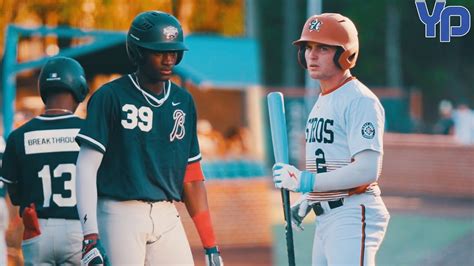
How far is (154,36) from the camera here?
5.98 metres

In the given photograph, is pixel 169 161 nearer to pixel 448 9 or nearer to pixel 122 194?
pixel 122 194

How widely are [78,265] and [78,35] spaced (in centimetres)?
794

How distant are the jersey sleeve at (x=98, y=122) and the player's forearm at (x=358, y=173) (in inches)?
42.2

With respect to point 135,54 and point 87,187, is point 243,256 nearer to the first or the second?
point 135,54

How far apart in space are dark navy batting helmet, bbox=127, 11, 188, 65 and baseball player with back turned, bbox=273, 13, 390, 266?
0.65 meters

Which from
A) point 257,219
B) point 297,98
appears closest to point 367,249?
point 257,219

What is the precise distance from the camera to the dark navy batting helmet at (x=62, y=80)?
725cm

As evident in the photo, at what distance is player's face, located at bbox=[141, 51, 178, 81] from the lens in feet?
19.5

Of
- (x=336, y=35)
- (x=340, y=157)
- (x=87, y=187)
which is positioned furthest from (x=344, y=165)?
(x=87, y=187)

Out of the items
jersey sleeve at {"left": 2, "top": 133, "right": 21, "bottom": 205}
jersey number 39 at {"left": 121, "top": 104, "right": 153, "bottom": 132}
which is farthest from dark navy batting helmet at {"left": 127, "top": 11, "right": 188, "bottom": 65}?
jersey sleeve at {"left": 2, "top": 133, "right": 21, "bottom": 205}

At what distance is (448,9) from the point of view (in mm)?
8227

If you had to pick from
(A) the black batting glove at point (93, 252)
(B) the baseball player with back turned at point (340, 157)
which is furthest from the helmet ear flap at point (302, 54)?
(A) the black batting glove at point (93, 252)

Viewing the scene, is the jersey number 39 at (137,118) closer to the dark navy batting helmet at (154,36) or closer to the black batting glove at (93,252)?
the dark navy batting helmet at (154,36)

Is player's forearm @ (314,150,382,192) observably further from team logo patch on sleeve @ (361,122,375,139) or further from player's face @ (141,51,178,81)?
player's face @ (141,51,178,81)
